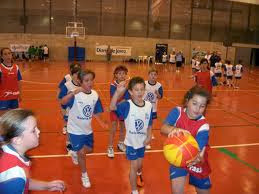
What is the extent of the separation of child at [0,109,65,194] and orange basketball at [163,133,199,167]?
1.29 m

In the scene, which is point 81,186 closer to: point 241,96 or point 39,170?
point 39,170

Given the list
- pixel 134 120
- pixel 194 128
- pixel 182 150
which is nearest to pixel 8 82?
pixel 134 120

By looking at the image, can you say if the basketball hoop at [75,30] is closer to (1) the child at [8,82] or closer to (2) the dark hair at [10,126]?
(1) the child at [8,82]

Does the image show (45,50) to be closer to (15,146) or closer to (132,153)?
(132,153)

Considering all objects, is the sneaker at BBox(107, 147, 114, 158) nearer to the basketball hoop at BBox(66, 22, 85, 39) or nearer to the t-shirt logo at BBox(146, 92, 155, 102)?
the t-shirt logo at BBox(146, 92, 155, 102)

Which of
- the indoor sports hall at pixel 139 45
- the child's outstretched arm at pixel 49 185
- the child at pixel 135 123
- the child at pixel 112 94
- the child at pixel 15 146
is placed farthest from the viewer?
the indoor sports hall at pixel 139 45

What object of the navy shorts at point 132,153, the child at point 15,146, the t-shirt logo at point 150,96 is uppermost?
the child at point 15,146

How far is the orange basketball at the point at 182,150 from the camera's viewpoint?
2.71m

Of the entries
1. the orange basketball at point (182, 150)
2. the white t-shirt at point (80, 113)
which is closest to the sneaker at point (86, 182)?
the white t-shirt at point (80, 113)

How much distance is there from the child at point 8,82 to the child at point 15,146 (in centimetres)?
410

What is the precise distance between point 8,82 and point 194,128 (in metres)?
4.17

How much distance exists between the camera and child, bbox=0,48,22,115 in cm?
575

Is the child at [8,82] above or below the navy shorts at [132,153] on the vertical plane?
above

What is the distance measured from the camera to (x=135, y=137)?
395cm
